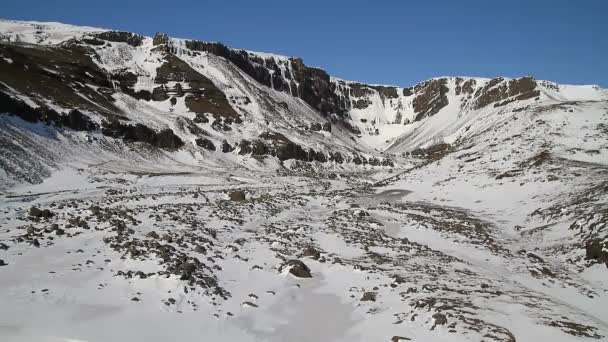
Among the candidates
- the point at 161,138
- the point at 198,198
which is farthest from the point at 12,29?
the point at 198,198

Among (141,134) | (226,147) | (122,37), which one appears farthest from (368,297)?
(122,37)

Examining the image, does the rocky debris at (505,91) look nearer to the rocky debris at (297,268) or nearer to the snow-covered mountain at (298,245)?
the snow-covered mountain at (298,245)

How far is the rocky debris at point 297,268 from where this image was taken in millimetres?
17250

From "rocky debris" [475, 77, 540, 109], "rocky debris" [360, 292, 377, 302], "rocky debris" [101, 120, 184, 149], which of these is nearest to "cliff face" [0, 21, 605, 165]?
"rocky debris" [101, 120, 184, 149]

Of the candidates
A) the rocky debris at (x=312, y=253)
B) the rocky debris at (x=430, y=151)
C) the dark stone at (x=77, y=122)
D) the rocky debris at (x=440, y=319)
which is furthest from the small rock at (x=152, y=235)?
the rocky debris at (x=430, y=151)

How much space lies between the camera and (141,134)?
283 feet

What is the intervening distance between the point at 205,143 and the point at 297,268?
271 feet

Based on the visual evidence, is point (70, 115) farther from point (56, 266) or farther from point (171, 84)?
point (56, 266)

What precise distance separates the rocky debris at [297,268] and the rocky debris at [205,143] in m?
80.4

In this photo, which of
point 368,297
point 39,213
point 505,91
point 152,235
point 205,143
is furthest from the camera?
point 505,91

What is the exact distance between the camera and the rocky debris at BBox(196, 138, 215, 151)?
314ft

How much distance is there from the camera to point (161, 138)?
293ft

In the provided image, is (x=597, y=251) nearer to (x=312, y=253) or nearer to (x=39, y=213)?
(x=312, y=253)

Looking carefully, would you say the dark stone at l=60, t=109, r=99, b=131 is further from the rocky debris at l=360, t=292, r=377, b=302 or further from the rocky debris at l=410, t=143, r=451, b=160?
the rocky debris at l=410, t=143, r=451, b=160
